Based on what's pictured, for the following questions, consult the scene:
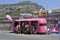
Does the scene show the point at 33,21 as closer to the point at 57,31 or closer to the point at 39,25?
the point at 39,25

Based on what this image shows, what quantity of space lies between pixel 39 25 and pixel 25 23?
2.13 meters

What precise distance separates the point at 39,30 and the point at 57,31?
237 centimetres

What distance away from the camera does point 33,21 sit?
3684 centimetres

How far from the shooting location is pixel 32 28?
3631 cm

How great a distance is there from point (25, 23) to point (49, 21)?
3911 millimetres

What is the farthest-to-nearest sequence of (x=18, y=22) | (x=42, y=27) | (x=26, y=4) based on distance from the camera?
(x=26, y=4) → (x=18, y=22) → (x=42, y=27)

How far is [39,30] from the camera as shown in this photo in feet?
119

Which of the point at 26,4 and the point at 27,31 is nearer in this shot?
the point at 27,31

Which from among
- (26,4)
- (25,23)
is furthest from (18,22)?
(26,4)

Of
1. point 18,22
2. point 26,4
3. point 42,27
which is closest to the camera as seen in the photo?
point 42,27

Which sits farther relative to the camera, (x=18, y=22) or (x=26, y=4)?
(x=26, y=4)

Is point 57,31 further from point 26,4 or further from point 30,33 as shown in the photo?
point 26,4

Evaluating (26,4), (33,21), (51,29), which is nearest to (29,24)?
(33,21)

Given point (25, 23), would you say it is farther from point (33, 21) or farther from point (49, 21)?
point (49, 21)
